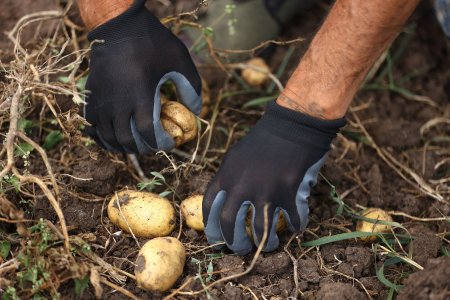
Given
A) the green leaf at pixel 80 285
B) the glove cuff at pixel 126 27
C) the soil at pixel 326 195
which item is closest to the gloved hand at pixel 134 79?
the glove cuff at pixel 126 27

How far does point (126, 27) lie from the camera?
1852 mm

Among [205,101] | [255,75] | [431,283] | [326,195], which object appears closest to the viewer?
[431,283]

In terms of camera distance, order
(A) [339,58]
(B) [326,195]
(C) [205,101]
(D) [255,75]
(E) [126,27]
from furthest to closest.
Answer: (D) [255,75]
(C) [205,101]
(B) [326,195]
(E) [126,27]
(A) [339,58]

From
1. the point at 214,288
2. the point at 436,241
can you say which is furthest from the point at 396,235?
the point at 214,288

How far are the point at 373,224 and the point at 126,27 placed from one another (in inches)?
39.0

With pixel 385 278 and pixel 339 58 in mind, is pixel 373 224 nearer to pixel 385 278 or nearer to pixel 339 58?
pixel 385 278

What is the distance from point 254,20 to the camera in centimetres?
263

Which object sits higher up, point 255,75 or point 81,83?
point 81,83

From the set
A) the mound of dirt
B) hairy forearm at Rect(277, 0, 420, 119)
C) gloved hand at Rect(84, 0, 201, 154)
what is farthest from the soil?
hairy forearm at Rect(277, 0, 420, 119)

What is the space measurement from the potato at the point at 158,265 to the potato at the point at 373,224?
0.60 metres

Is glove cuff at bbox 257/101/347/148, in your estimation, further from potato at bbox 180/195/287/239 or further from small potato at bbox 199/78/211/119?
small potato at bbox 199/78/211/119

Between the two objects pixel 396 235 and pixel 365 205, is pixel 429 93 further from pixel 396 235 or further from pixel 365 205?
pixel 396 235

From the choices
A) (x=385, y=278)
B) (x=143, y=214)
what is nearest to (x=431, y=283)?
(x=385, y=278)

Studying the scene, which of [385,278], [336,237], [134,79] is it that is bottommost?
[385,278]
